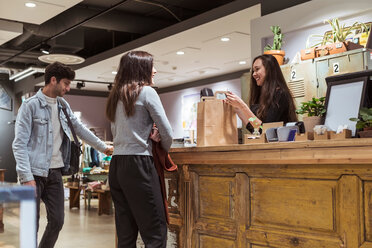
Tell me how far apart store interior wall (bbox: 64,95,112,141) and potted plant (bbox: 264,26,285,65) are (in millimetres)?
10252

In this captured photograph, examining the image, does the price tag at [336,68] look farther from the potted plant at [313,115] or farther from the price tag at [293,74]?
the potted plant at [313,115]

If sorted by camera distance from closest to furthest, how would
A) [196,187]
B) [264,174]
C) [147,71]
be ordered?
[264,174] < [147,71] < [196,187]

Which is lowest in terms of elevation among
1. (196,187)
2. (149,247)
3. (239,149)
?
(149,247)

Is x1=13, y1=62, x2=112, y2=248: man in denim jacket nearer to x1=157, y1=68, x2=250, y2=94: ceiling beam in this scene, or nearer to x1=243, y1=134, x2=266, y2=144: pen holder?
x1=243, y1=134, x2=266, y2=144: pen holder

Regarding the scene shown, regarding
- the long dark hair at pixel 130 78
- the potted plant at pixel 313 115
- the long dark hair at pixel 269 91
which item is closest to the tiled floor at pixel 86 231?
the long dark hair at pixel 269 91

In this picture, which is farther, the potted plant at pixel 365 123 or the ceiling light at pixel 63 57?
the ceiling light at pixel 63 57

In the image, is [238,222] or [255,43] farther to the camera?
[255,43]

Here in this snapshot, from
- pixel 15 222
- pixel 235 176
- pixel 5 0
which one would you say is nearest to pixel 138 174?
pixel 235 176

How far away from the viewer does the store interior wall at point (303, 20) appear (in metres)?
4.51

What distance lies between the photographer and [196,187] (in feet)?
8.72

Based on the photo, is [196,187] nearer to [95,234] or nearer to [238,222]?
[238,222]

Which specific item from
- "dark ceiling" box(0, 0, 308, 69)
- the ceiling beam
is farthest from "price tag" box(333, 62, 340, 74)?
the ceiling beam

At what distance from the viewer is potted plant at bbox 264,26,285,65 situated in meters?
4.85

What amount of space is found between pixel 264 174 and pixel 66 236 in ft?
13.1
